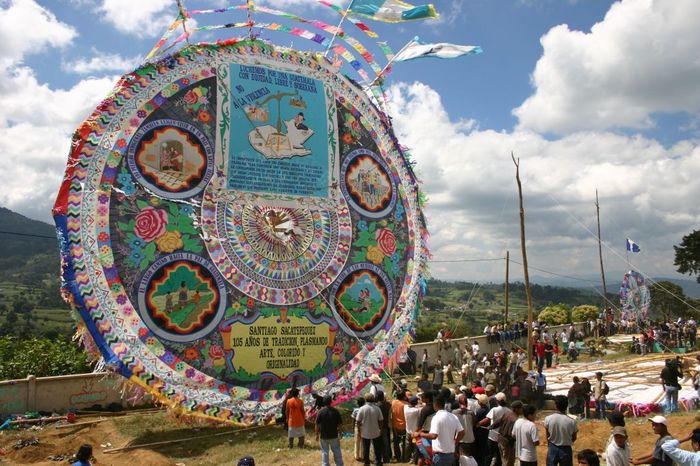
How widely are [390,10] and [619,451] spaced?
34.8 ft

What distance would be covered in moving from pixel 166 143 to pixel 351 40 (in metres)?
5.52

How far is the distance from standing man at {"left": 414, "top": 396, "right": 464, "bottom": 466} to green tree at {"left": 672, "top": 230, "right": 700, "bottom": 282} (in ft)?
155

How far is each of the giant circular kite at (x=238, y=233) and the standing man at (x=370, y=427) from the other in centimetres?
289

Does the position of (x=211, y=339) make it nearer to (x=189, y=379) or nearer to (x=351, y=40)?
Result: (x=189, y=379)

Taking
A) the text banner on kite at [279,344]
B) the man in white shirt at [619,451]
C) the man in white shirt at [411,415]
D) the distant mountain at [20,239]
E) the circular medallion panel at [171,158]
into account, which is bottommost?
the man in white shirt at [411,415]

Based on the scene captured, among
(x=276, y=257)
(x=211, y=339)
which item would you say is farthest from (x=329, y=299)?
(x=211, y=339)

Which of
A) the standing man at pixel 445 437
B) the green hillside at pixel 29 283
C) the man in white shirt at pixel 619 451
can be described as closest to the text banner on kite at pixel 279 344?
the standing man at pixel 445 437

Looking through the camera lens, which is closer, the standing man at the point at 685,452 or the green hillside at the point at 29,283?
the standing man at the point at 685,452

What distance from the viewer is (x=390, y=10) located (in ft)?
42.1

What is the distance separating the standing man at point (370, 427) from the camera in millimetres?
8148

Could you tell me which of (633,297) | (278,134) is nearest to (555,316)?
(633,297)

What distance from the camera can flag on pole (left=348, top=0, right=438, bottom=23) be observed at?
42.0ft

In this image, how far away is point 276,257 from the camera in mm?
11422

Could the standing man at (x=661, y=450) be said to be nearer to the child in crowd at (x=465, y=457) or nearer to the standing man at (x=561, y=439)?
the standing man at (x=561, y=439)
